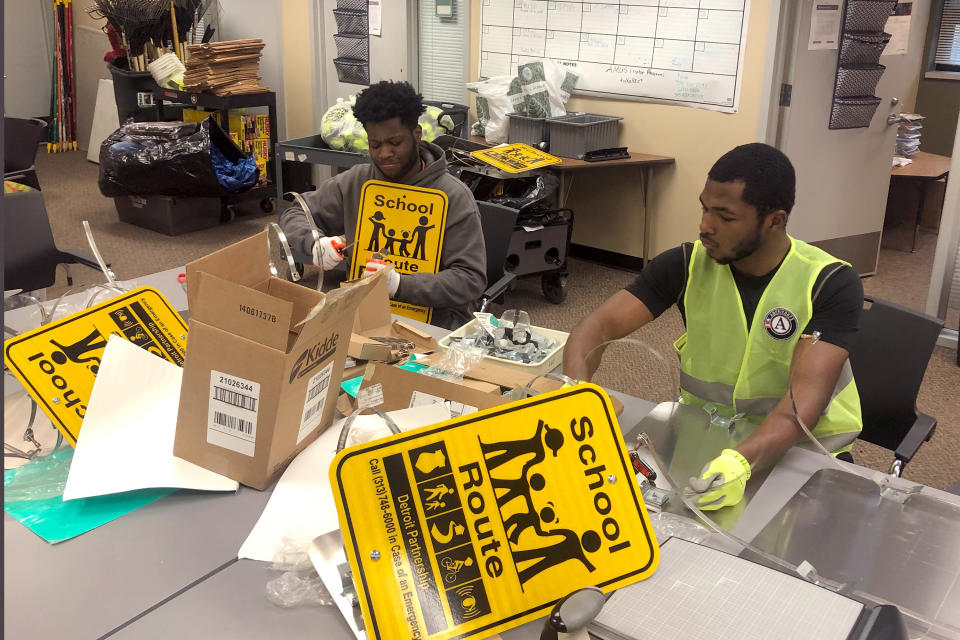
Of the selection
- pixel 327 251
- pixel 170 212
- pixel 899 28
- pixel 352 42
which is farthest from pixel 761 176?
pixel 352 42

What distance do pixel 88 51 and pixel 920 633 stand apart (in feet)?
25.5

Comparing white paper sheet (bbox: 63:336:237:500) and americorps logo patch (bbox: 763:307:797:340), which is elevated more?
americorps logo patch (bbox: 763:307:797:340)

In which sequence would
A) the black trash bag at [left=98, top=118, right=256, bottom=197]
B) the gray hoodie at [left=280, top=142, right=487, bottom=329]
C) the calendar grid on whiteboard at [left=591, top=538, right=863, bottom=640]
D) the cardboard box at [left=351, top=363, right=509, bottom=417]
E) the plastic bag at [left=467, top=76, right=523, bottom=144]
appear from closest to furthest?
1. the calendar grid on whiteboard at [left=591, top=538, right=863, bottom=640]
2. the cardboard box at [left=351, top=363, right=509, bottom=417]
3. the gray hoodie at [left=280, top=142, right=487, bottom=329]
4. the plastic bag at [left=467, top=76, right=523, bottom=144]
5. the black trash bag at [left=98, top=118, right=256, bottom=197]

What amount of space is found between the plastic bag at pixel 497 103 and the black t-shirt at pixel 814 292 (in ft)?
9.67

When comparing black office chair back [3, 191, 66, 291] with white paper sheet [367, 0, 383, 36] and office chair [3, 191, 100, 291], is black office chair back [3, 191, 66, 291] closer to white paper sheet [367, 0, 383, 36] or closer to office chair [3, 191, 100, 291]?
office chair [3, 191, 100, 291]

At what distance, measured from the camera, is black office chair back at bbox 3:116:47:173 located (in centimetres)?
404

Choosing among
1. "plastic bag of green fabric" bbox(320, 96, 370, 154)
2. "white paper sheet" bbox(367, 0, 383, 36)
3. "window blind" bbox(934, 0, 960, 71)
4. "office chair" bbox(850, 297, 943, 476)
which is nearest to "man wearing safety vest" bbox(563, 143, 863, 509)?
"office chair" bbox(850, 297, 943, 476)

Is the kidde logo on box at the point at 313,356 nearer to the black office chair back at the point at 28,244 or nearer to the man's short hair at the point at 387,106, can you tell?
the man's short hair at the point at 387,106

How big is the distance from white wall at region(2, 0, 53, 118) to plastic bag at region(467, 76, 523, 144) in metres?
4.52

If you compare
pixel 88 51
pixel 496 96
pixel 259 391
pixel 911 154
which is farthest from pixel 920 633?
pixel 88 51

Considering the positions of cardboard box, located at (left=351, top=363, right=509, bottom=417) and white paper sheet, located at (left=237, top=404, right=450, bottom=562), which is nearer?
white paper sheet, located at (left=237, top=404, right=450, bottom=562)

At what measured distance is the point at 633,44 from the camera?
448 centimetres

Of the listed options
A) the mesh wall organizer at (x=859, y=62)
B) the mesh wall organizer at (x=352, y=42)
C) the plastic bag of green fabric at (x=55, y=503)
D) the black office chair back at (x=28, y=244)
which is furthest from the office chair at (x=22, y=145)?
the mesh wall organizer at (x=859, y=62)

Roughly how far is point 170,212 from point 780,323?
4325mm
